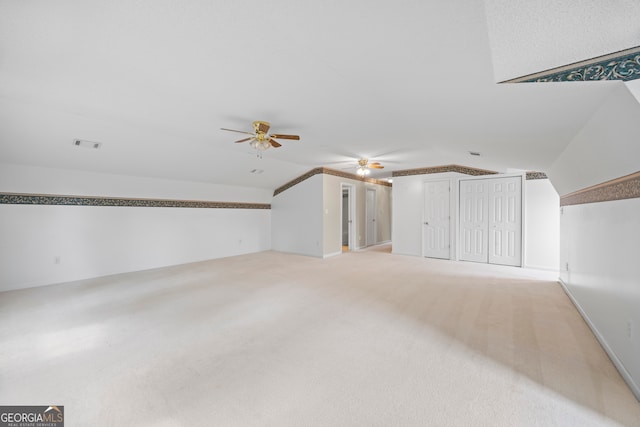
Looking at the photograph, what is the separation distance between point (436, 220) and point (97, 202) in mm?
7507

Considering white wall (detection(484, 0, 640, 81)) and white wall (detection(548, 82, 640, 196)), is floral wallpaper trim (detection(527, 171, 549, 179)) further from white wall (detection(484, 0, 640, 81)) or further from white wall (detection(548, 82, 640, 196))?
white wall (detection(484, 0, 640, 81))

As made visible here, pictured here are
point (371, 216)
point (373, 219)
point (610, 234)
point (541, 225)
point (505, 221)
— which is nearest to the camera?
point (610, 234)

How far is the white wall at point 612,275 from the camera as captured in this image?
1869mm

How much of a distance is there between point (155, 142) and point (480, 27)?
4.61 metres

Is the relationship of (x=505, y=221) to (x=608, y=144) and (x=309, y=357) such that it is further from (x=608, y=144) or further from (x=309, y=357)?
(x=309, y=357)

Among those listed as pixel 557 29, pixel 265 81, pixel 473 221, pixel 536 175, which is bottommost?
pixel 473 221

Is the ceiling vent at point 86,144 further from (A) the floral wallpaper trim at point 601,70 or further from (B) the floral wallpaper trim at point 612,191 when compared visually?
(B) the floral wallpaper trim at point 612,191

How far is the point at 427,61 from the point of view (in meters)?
1.83

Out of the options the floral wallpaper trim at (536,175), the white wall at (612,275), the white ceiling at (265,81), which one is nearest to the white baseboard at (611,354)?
the white wall at (612,275)

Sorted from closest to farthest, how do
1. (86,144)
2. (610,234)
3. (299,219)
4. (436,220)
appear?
(610,234), (86,144), (436,220), (299,219)

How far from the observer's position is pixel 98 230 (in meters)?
5.05

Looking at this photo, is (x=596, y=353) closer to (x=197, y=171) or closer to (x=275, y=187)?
(x=197, y=171)

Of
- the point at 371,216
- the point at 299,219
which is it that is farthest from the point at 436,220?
the point at 299,219

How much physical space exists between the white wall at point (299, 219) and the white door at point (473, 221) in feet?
11.5
